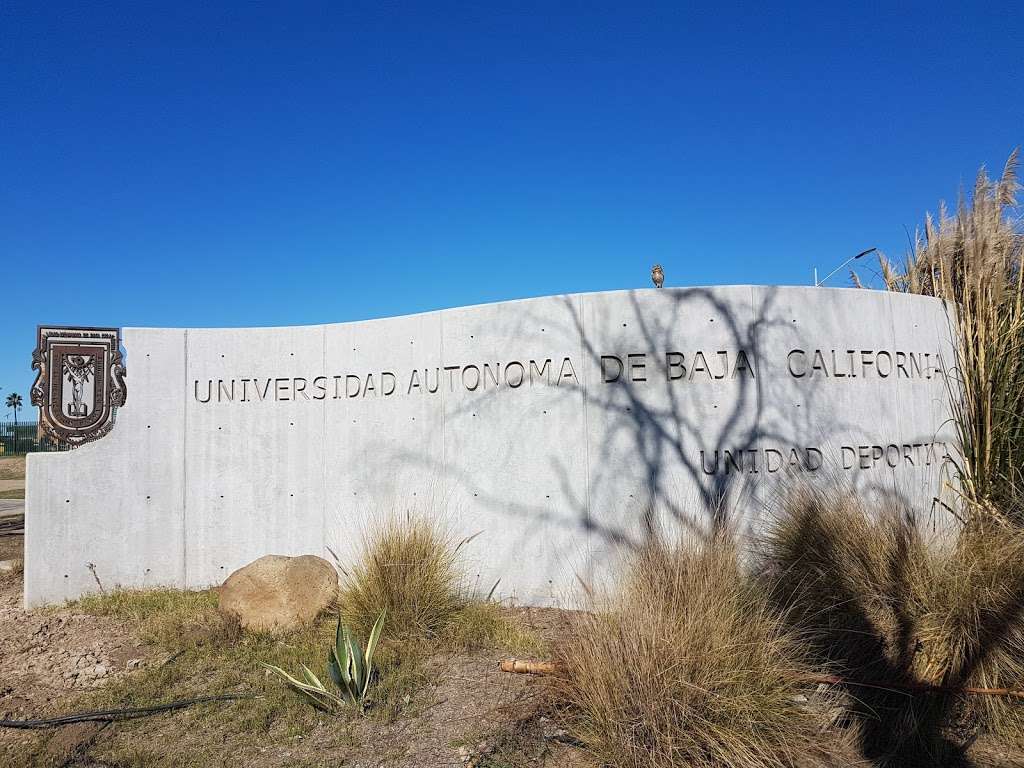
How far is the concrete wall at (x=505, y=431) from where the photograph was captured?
5688 millimetres

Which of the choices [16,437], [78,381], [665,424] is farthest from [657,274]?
[16,437]

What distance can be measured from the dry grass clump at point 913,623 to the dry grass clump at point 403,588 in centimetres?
227

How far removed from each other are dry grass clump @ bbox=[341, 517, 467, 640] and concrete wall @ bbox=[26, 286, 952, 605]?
1.02 metres

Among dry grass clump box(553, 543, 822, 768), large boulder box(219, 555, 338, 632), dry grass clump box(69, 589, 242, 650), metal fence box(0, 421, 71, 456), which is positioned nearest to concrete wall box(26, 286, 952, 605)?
dry grass clump box(69, 589, 242, 650)

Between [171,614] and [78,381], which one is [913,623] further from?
[78,381]

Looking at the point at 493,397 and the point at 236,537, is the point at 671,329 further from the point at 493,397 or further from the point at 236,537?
the point at 236,537

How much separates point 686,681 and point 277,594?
3491mm

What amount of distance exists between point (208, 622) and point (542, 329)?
3.62 metres

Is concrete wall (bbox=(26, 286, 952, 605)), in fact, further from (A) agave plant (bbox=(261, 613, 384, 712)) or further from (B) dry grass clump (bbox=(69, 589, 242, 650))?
(A) agave plant (bbox=(261, 613, 384, 712))

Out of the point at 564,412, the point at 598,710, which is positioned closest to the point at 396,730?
the point at 598,710

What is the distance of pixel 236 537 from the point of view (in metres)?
6.81

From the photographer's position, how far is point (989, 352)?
5992mm

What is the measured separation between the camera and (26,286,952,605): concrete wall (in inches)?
224

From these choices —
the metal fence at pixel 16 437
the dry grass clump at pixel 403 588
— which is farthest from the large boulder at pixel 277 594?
the metal fence at pixel 16 437
